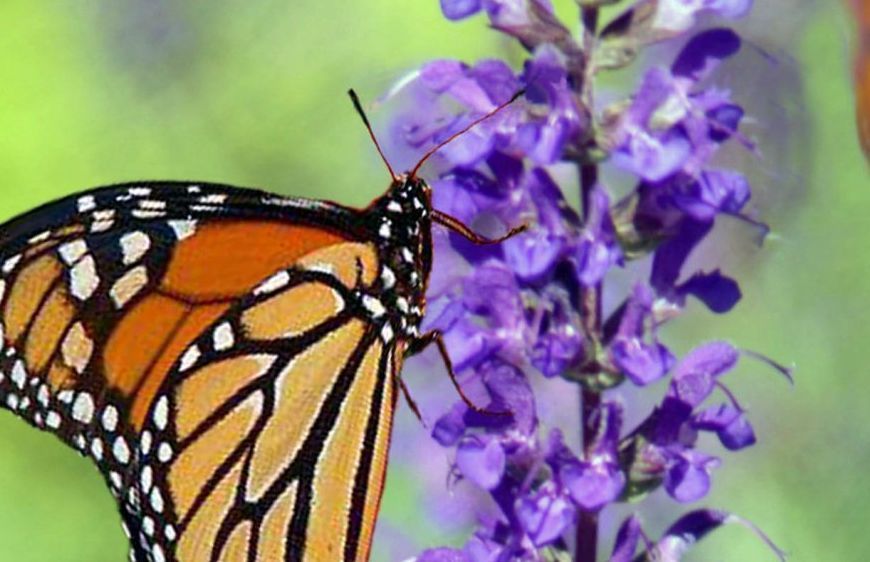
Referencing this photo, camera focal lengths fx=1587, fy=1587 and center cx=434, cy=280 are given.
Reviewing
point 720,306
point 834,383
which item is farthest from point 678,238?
point 834,383

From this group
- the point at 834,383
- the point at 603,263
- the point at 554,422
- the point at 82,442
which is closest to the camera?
the point at 603,263

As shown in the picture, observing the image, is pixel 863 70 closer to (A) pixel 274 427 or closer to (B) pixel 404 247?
(B) pixel 404 247

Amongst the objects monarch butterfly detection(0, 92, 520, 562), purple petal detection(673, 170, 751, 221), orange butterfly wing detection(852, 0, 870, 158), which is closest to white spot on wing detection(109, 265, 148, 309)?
monarch butterfly detection(0, 92, 520, 562)

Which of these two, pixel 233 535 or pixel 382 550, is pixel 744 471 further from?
pixel 233 535

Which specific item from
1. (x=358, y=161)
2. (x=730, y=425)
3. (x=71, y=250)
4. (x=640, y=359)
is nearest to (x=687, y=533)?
(x=730, y=425)

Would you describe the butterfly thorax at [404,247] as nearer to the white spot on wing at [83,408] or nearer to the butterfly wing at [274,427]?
the butterfly wing at [274,427]

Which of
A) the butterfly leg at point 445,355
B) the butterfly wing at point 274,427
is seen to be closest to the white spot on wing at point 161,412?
the butterfly wing at point 274,427

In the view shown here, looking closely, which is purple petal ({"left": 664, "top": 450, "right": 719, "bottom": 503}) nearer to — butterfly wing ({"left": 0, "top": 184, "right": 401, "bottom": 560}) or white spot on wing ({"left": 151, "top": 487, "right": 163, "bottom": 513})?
butterfly wing ({"left": 0, "top": 184, "right": 401, "bottom": 560})
